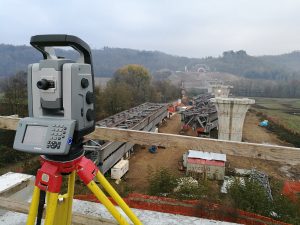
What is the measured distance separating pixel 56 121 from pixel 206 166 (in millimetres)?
16095

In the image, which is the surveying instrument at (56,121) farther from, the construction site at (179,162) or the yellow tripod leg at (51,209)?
the construction site at (179,162)

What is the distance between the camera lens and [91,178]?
6.05ft

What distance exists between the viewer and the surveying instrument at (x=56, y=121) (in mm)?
1676

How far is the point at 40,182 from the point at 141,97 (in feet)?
145

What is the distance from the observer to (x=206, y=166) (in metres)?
16.9

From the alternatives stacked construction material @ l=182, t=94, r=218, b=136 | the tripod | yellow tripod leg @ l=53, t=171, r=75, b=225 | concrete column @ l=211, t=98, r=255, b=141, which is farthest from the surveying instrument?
stacked construction material @ l=182, t=94, r=218, b=136

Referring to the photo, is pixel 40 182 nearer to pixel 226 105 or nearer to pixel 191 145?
pixel 191 145

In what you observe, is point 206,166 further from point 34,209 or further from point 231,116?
point 34,209

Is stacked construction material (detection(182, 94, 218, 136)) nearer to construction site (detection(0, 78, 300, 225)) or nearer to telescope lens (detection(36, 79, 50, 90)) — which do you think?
construction site (detection(0, 78, 300, 225))

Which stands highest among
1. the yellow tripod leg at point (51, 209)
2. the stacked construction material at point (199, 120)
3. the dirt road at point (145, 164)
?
the yellow tripod leg at point (51, 209)

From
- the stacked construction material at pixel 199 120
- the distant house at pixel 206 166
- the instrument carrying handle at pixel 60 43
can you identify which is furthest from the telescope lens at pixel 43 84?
the stacked construction material at pixel 199 120

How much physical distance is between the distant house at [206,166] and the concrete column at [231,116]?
23.2 feet

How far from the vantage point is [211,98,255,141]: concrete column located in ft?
76.2

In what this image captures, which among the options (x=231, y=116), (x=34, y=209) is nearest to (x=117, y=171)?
(x=231, y=116)
